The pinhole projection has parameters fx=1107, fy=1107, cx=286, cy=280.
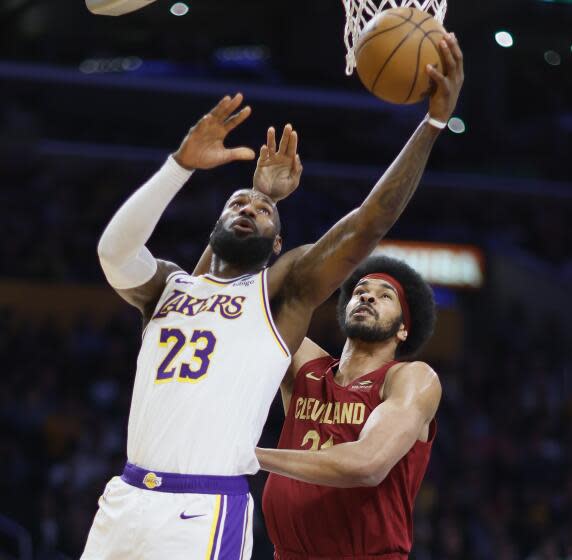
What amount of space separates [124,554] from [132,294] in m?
0.99

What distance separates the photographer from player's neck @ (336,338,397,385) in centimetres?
491

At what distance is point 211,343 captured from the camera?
404 cm

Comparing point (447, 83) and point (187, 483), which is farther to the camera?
point (447, 83)

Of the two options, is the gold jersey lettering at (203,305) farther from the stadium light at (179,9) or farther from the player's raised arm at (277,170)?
the stadium light at (179,9)

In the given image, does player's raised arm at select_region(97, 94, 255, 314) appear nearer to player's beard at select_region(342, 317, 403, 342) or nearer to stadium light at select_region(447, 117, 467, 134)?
player's beard at select_region(342, 317, 403, 342)

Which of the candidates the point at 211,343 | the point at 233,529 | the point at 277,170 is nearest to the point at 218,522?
the point at 233,529

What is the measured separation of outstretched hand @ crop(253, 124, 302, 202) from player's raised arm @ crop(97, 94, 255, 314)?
54 cm

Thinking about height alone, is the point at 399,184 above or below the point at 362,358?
above

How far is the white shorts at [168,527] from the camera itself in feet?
12.5

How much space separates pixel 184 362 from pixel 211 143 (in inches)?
31.8

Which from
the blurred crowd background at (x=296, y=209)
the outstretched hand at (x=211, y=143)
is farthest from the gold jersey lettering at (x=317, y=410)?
the blurred crowd background at (x=296, y=209)

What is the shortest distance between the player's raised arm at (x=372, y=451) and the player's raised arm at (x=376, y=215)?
49 centimetres

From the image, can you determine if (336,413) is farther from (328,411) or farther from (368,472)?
(368,472)

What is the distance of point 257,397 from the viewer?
3.99 m
